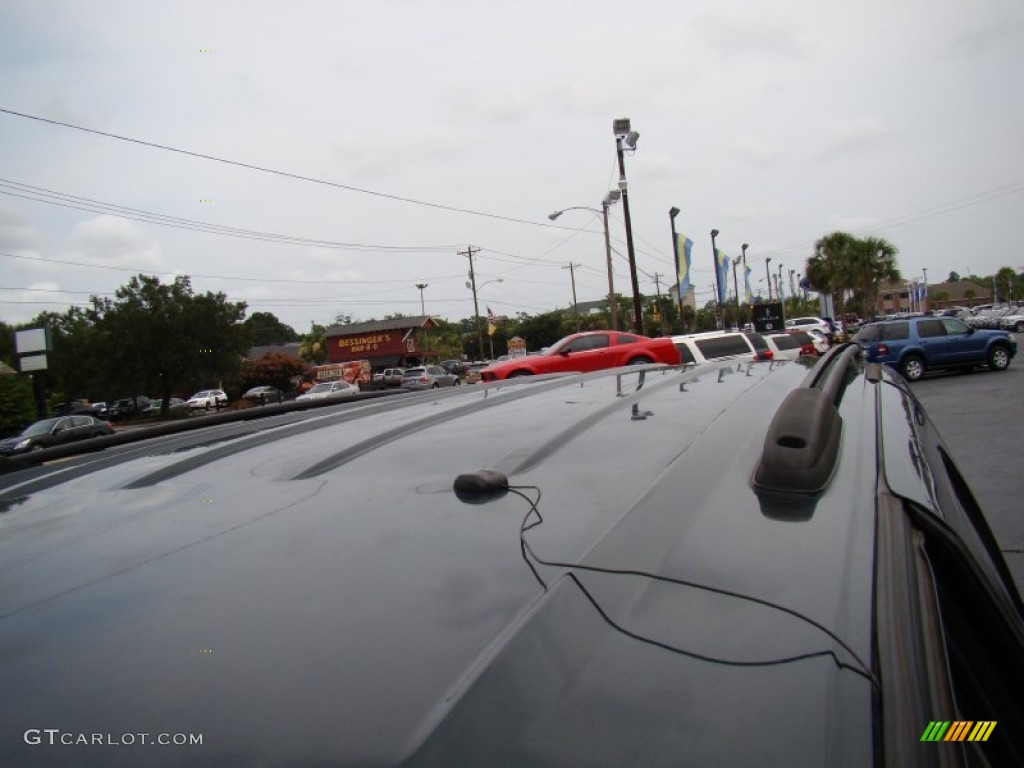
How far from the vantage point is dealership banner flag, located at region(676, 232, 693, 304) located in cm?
3048

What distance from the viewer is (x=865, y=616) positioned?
0.93 m

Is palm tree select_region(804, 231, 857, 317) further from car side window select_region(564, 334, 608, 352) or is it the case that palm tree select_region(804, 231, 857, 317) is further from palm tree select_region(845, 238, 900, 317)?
car side window select_region(564, 334, 608, 352)

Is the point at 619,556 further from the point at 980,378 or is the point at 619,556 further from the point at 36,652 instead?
the point at 980,378

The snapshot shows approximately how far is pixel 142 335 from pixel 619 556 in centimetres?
4847

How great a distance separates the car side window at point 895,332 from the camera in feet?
71.1

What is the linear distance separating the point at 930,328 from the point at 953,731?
24240 millimetres

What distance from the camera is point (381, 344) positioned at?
7375cm

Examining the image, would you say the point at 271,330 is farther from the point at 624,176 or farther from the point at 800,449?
the point at 800,449

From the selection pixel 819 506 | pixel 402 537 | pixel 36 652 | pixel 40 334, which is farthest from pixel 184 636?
pixel 40 334

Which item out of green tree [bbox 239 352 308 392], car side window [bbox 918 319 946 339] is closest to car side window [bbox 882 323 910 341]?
car side window [bbox 918 319 946 339]

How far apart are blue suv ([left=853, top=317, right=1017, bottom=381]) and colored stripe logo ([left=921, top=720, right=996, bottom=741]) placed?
75.8ft

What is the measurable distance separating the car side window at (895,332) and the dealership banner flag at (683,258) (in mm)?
10438

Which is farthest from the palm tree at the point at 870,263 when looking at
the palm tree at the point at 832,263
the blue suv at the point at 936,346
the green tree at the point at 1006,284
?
the green tree at the point at 1006,284

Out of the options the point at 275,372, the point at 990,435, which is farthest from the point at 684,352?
the point at 275,372
